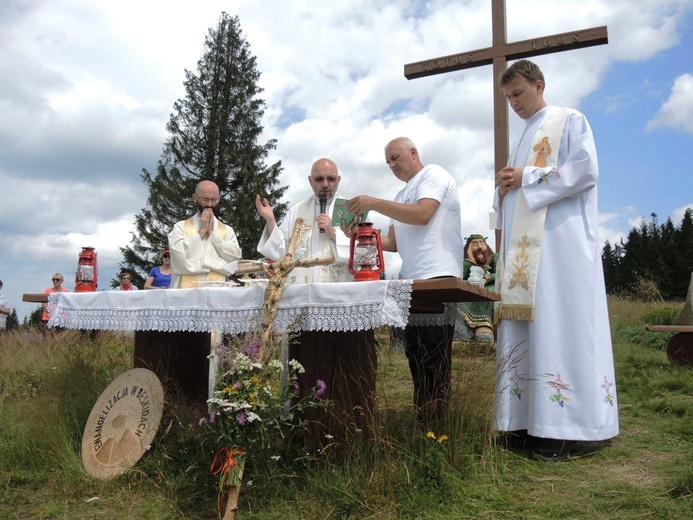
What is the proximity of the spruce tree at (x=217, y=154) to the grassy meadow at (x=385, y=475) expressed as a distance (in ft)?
64.4

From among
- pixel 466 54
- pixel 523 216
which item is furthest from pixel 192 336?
pixel 466 54

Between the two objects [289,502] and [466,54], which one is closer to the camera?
[289,502]

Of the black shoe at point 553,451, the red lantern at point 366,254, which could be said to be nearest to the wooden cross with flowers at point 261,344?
the red lantern at point 366,254

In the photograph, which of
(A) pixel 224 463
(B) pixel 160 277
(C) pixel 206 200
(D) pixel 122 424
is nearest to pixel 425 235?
(A) pixel 224 463

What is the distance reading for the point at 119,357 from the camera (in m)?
6.80

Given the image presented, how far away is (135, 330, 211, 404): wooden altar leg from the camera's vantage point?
4.54 metres

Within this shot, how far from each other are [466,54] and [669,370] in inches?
151

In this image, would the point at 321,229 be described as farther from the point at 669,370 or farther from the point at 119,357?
the point at 669,370

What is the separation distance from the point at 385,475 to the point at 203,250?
2.73 m

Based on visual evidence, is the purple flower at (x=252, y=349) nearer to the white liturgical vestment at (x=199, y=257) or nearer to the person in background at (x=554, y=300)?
the person in background at (x=554, y=300)

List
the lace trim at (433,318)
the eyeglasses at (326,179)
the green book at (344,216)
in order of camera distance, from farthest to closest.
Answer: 1. the eyeglasses at (326,179)
2. the lace trim at (433,318)
3. the green book at (344,216)

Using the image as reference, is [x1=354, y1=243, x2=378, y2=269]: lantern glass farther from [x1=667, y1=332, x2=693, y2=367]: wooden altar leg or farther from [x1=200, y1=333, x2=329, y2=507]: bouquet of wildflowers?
[x1=667, y1=332, x2=693, y2=367]: wooden altar leg

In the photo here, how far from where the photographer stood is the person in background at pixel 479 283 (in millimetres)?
8125

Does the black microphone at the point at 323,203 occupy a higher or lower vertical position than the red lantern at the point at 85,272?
higher
